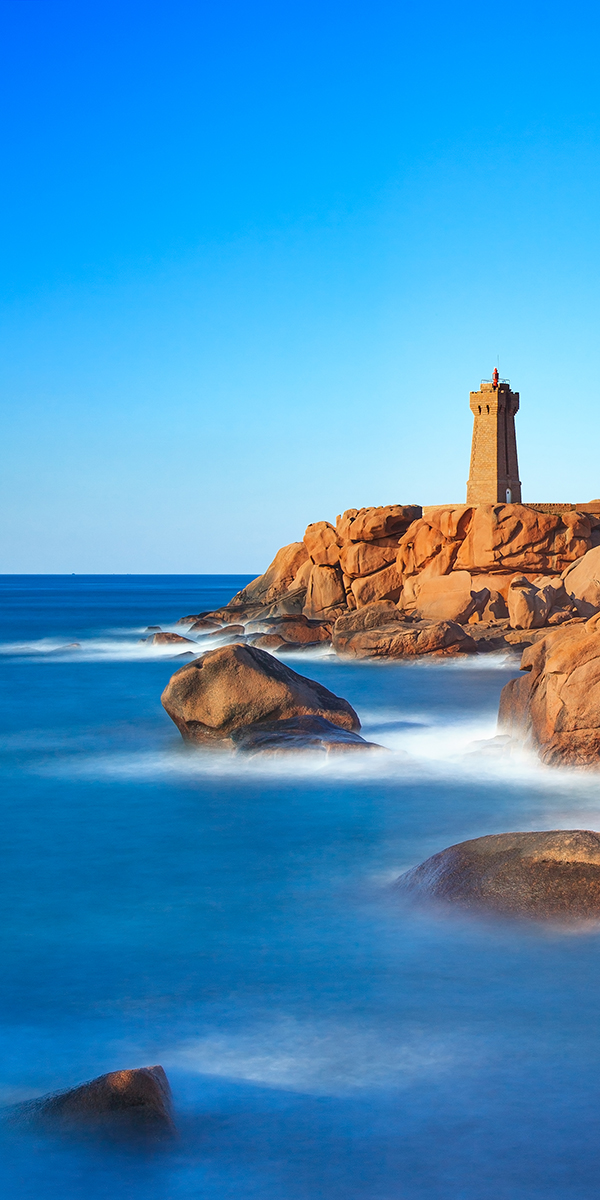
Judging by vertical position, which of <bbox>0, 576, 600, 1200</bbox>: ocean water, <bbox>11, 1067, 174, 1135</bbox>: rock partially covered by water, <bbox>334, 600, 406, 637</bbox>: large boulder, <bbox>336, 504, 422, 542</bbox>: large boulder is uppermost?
<bbox>336, 504, 422, 542</bbox>: large boulder

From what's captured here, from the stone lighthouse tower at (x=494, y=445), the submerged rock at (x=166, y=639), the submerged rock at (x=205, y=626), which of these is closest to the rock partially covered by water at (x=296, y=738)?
the submerged rock at (x=166, y=639)

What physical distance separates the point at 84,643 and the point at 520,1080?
37.4 metres

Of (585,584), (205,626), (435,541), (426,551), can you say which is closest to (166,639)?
(205,626)

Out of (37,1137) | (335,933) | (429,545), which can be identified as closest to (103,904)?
(335,933)

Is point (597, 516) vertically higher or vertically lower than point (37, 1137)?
higher

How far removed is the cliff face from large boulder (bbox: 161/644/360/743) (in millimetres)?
19268

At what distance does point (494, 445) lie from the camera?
4953cm

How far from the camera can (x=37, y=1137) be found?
4.55 m

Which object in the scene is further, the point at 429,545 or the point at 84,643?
the point at 84,643

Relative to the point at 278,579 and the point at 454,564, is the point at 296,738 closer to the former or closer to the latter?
the point at 454,564

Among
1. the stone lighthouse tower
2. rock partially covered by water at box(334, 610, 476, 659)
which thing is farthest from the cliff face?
the stone lighthouse tower

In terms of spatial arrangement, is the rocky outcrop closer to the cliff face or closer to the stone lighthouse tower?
the cliff face

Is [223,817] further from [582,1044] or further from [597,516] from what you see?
[597,516]

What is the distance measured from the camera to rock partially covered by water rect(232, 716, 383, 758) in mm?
13352
